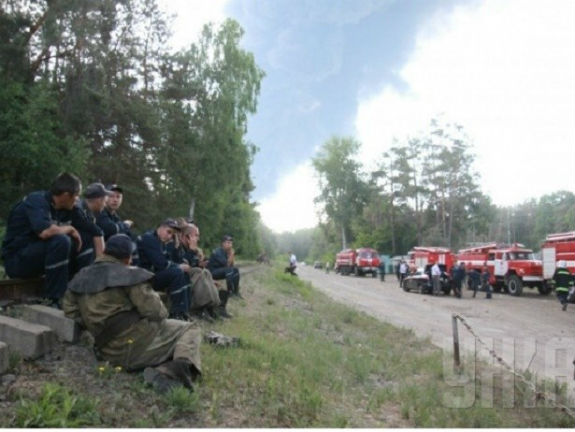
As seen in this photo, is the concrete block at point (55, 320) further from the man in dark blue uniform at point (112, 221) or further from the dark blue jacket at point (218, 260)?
the dark blue jacket at point (218, 260)

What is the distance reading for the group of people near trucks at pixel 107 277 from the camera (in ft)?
13.6

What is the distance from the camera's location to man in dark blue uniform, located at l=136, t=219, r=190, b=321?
6461 millimetres

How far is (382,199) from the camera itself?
6200 centimetres

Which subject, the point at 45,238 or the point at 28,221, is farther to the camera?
the point at 28,221

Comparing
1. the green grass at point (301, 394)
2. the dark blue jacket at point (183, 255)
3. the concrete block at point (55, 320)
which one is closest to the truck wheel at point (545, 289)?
the green grass at point (301, 394)

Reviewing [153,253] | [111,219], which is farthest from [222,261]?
[111,219]

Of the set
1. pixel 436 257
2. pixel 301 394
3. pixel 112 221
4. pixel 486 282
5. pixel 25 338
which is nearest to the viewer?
pixel 25 338

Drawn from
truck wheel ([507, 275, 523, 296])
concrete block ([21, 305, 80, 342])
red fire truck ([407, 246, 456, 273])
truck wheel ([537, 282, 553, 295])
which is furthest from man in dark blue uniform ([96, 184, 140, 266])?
red fire truck ([407, 246, 456, 273])

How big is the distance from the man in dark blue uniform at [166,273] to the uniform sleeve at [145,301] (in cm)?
228

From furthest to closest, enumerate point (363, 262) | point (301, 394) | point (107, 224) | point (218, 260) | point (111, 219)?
point (363, 262) < point (218, 260) < point (111, 219) < point (107, 224) < point (301, 394)

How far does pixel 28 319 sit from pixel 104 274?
46.3 inches

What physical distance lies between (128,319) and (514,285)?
23334mm

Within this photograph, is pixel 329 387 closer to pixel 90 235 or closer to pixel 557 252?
pixel 90 235

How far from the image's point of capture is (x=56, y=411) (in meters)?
3.32
